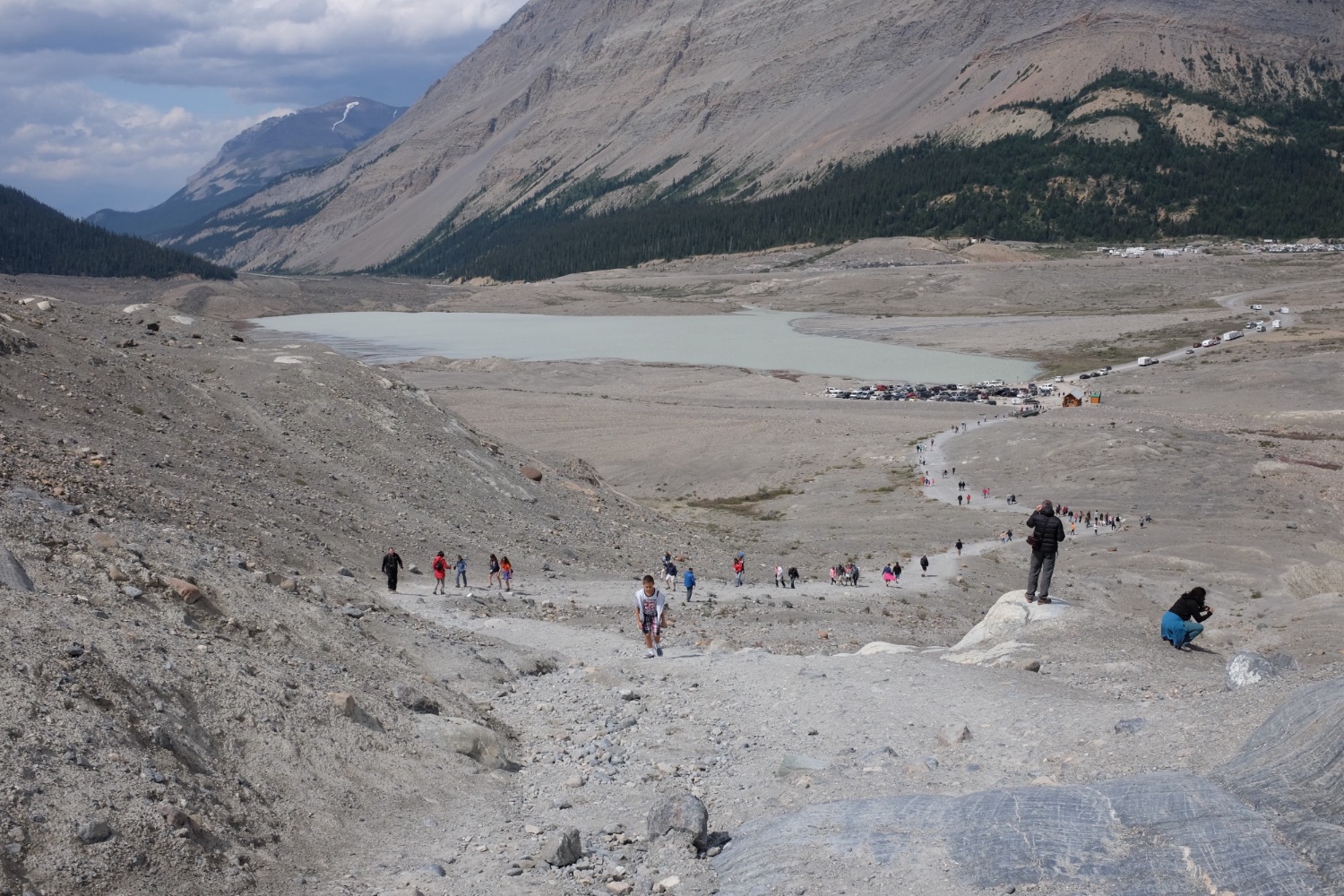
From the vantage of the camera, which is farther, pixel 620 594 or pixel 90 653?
pixel 620 594

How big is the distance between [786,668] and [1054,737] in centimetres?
477

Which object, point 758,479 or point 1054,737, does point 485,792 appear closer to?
point 1054,737

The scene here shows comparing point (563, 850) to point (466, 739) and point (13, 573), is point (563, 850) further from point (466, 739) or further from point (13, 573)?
point (13, 573)

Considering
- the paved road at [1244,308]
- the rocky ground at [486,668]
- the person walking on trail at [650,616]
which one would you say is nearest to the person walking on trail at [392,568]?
the rocky ground at [486,668]

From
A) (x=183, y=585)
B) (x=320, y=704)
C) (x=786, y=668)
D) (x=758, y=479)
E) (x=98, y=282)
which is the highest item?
(x=98, y=282)

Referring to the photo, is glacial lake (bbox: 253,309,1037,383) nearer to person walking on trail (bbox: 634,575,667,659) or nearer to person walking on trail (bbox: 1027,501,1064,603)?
person walking on trail (bbox: 1027,501,1064,603)

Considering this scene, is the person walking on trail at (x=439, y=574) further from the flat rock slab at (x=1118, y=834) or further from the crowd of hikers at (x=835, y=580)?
the flat rock slab at (x=1118, y=834)

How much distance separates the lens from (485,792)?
11.8 m

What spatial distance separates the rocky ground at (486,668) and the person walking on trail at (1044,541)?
2.31 feet

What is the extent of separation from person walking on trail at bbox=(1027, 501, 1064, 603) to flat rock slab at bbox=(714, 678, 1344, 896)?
928cm

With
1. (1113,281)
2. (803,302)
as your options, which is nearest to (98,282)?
(803,302)

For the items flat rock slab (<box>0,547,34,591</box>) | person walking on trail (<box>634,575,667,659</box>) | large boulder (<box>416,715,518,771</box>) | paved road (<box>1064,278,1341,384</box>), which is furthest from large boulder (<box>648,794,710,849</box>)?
paved road (<box>1064,278,1341,384</box>)

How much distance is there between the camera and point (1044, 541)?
2031 cm

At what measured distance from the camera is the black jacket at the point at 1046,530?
65.6 ft
